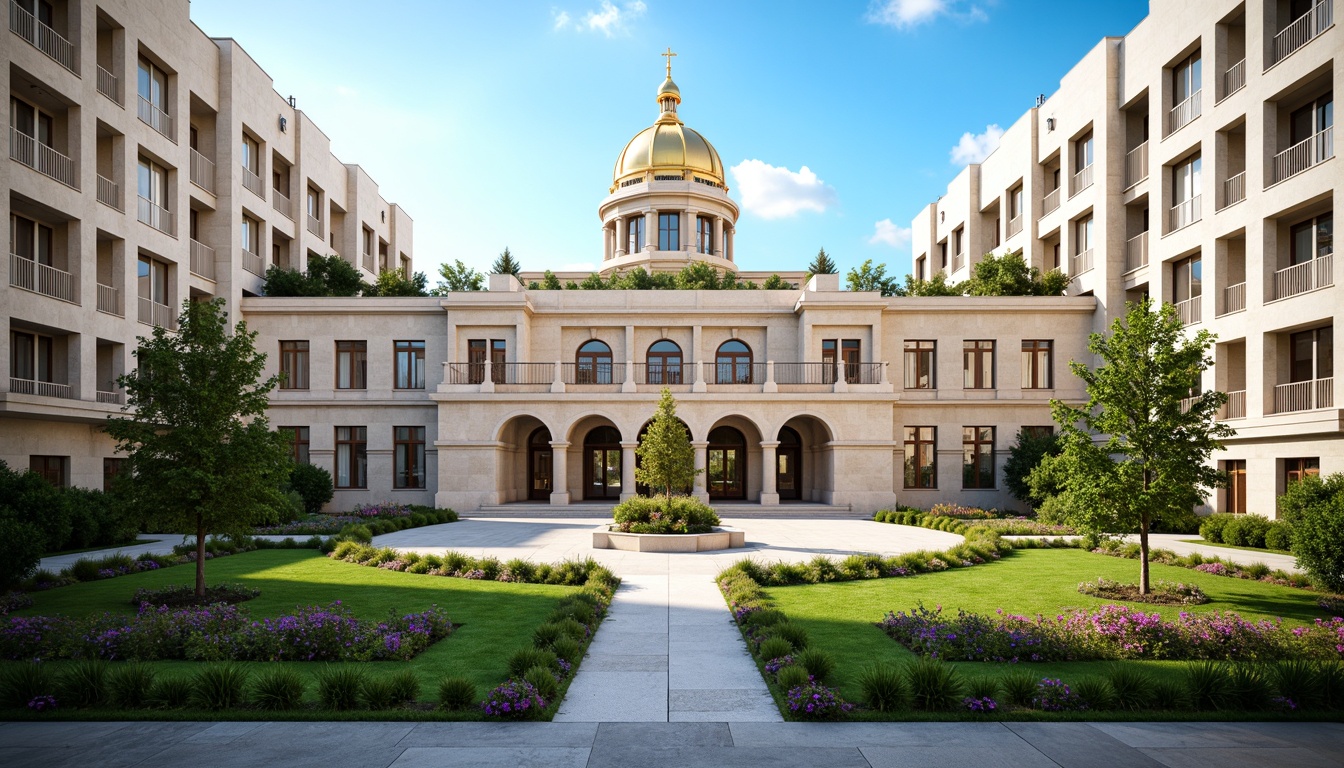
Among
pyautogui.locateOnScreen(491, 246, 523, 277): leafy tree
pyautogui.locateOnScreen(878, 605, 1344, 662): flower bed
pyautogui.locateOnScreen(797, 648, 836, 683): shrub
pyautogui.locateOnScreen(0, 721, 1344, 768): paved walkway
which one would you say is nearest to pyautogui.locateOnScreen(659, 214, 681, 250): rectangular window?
pyautogui.locateOnScreen(491, 246, 523, 277): leafy tree

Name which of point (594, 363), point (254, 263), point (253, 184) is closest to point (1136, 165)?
point (594, 363)

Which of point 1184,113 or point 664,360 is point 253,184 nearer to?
point 664,360

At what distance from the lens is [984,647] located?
33.2 ft

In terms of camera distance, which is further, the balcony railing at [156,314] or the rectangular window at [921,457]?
the rectangular window at [921,457]

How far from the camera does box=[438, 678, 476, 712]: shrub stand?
807 centimetres

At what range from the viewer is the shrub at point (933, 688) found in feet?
26.8

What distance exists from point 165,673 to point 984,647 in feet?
33.4

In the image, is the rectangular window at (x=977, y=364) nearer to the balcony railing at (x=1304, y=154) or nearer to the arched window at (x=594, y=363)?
the balcony railing at (x=1304, y=154)

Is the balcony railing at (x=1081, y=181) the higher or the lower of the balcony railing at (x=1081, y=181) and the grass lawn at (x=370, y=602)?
the higher

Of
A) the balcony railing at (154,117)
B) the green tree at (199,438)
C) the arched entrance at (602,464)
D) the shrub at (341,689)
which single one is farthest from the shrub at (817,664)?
the balcony railing at (154,117)

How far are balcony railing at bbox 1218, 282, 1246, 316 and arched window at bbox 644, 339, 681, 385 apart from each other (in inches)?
845

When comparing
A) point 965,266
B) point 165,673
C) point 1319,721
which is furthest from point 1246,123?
point 165,673

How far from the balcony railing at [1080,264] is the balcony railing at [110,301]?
1550 inches

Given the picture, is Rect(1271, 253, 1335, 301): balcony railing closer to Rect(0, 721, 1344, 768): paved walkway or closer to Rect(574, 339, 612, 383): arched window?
Rect(0, 721, 1344, 768): paved walkway
